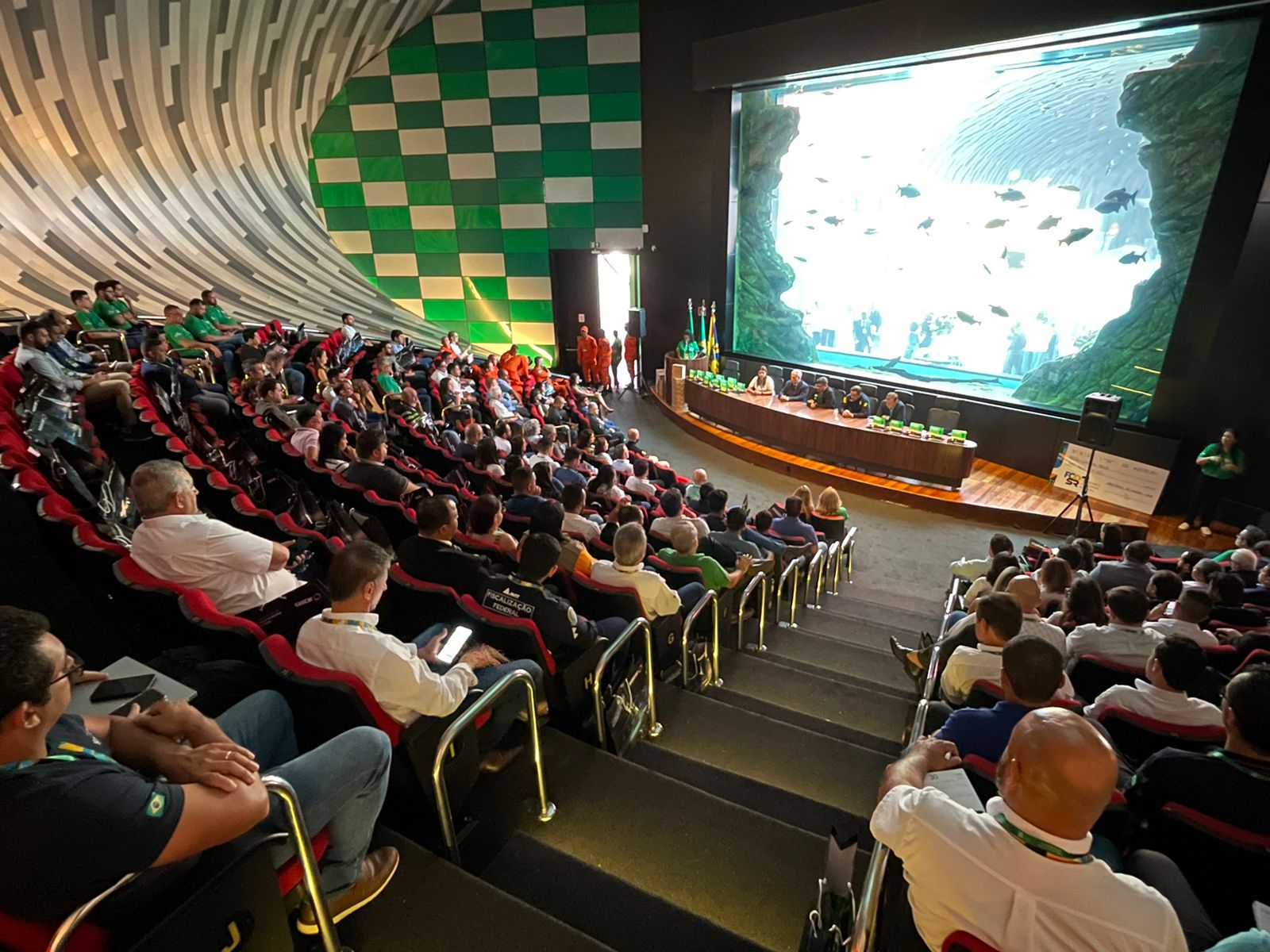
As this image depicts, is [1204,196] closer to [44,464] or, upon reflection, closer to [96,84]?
[44,464]

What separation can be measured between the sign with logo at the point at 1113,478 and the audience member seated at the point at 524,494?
6330 millimetres

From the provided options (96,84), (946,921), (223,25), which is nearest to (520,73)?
(223,25)

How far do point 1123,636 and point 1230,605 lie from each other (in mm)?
1549

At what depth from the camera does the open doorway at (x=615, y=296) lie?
476 inches

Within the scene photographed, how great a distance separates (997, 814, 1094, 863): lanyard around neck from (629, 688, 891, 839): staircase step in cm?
108

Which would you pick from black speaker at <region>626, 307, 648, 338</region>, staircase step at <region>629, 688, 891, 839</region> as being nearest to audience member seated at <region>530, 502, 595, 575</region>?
staircase step at <region>629, 688, 891, 839</region>

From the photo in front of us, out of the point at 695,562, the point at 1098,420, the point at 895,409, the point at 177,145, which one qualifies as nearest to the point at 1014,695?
the point at 695,562

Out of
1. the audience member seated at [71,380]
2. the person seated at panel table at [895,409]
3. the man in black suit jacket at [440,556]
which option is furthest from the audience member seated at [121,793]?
the person seated at panel table at [895,409]

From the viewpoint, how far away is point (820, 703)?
311 centimetres

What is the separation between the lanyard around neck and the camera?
112 centimetres

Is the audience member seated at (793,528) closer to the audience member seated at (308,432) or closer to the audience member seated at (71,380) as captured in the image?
the audience member seated at (308,432)

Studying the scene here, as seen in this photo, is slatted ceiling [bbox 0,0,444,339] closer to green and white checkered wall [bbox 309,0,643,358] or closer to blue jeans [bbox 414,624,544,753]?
green and white checkered wall [bbox 309,0,643,358]

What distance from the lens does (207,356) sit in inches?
256

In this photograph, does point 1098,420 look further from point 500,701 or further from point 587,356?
point 587,356
